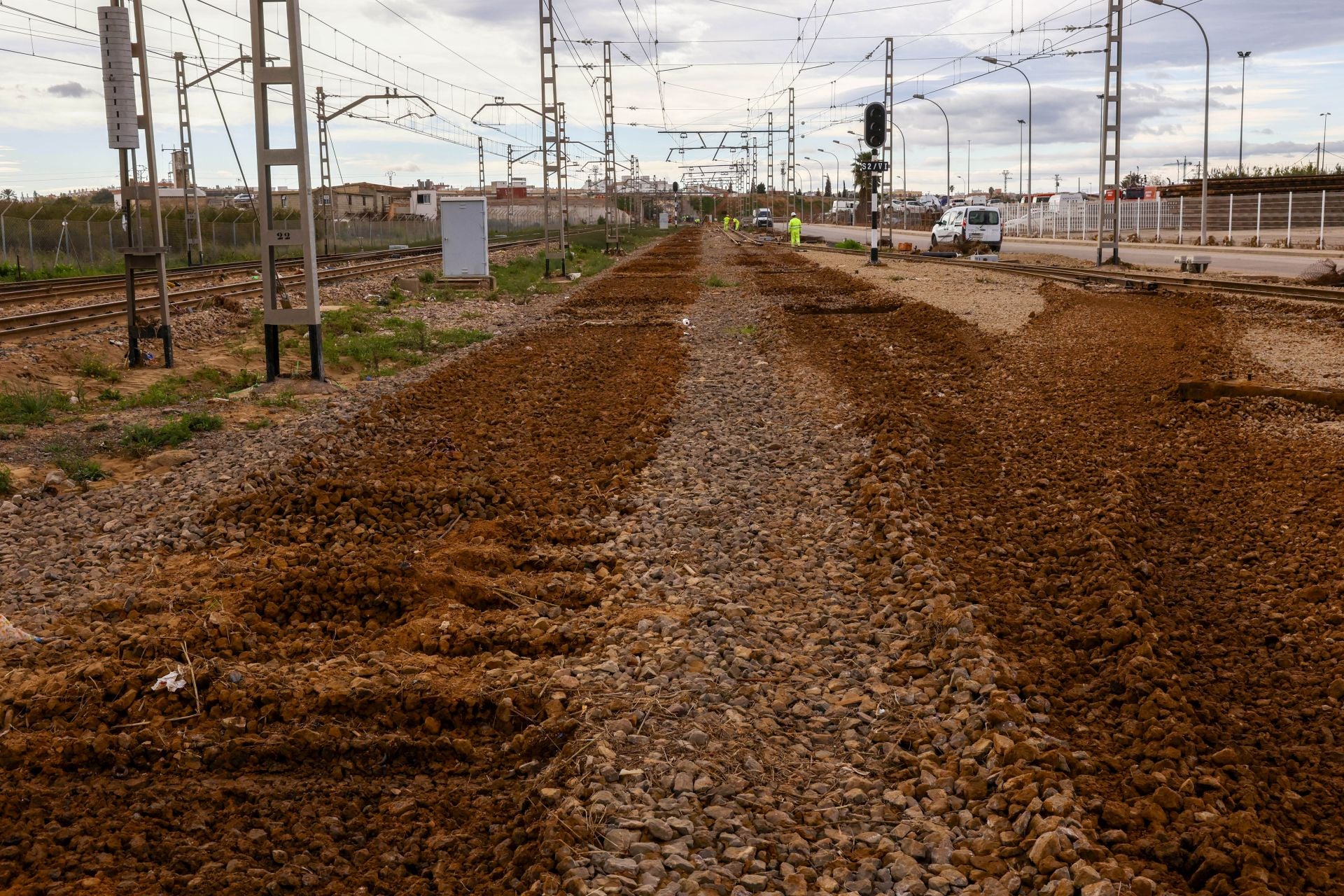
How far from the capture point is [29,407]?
11.8 m

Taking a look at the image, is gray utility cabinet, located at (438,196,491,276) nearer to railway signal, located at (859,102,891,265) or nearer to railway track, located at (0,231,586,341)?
railway track, located at (0,231,586,341)

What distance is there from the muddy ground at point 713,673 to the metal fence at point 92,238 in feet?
70.2

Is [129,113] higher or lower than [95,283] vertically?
higher

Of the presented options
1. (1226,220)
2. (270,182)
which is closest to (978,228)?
(1226,220)

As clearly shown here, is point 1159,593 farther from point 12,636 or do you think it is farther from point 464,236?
point 464,236

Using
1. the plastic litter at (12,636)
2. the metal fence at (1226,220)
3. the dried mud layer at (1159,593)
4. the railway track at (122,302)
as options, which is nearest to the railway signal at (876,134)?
the metal fence at (1226,220)

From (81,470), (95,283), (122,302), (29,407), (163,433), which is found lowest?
(81,470)

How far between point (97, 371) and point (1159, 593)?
522 inches

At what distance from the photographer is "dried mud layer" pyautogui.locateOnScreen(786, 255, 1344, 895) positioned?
4.00 metres

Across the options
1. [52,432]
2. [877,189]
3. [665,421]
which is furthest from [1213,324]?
[877,189]

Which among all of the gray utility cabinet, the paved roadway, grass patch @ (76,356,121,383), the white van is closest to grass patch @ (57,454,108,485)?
grass patch @ (76,356,121,383)

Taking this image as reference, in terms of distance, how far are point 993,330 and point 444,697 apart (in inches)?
661

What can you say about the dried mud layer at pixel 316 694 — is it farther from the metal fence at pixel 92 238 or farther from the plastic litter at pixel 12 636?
the metal fence at pixel 92 238

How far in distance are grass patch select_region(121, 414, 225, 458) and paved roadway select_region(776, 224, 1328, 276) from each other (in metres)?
27.2
